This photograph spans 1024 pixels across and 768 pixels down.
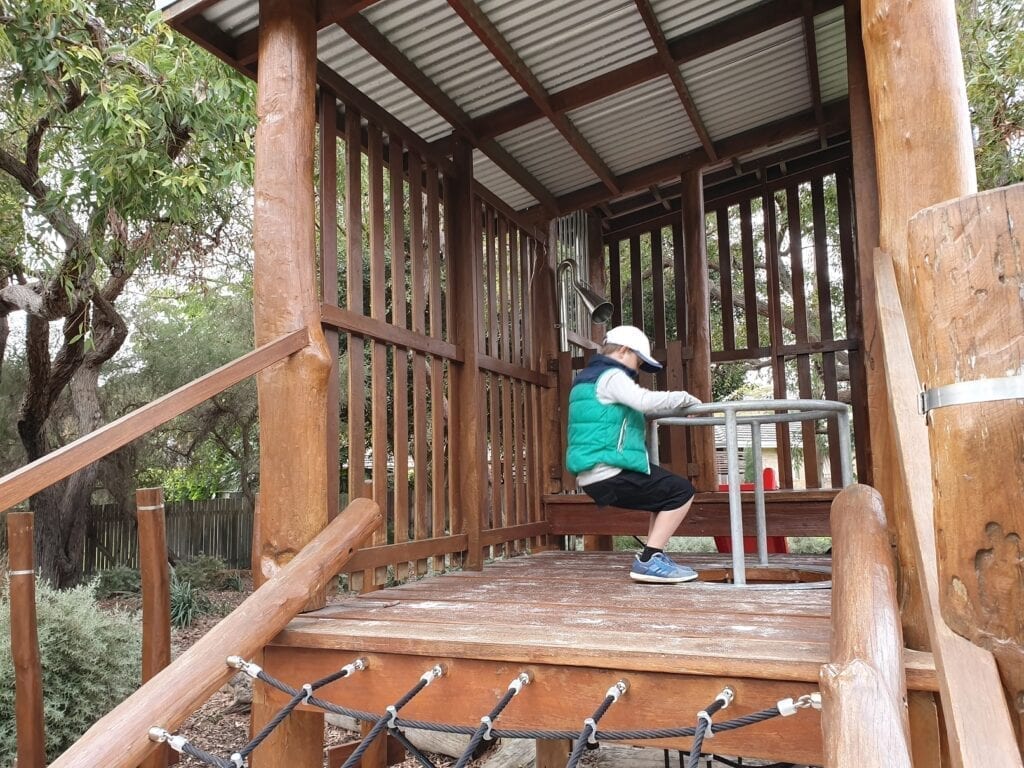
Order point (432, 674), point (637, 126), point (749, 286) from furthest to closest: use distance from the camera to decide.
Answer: point (749, 286), point (637, 126), point (432, 674)

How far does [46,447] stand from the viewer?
10.3 meters

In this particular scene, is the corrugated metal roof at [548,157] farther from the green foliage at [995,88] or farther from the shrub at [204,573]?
the shrub at [204,573]

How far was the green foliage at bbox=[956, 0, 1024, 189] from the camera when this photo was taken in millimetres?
7059

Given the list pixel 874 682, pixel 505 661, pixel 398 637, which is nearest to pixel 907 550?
pixel 874 682

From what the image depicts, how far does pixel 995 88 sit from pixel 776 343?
3.08 m

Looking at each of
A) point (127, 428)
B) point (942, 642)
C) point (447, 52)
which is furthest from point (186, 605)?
point (942, 642)

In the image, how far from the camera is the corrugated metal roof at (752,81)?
4.97 metres

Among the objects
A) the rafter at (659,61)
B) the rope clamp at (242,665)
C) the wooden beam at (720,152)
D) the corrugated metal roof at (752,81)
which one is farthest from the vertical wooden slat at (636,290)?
the rope clamp at (242,665)

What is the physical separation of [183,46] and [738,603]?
6021 mm

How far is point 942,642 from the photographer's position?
4.89ft

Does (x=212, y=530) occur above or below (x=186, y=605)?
above

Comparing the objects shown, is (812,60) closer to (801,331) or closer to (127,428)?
(801,331)

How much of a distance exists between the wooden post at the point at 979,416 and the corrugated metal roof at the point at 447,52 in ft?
10.1

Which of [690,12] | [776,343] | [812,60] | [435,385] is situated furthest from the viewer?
[776,343]
